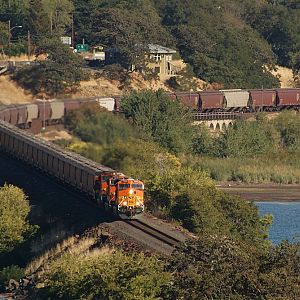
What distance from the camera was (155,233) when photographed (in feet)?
179

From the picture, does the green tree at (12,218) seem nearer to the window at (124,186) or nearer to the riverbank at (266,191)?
the window at (124,186)

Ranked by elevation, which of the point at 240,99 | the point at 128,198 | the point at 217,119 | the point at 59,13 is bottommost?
the point at 217,119

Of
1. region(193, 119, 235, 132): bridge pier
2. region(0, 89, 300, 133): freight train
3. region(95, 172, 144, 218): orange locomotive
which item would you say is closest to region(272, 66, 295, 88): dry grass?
region(0, 89, 300, 133): freight train

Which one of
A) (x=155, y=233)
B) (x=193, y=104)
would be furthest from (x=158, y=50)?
(x=155, y=233)

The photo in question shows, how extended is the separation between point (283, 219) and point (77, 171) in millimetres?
17225

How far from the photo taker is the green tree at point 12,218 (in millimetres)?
57688

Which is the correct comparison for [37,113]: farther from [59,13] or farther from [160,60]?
[59,13]

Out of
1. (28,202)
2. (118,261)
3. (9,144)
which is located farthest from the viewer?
(9,144)

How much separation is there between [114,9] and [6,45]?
1188cm

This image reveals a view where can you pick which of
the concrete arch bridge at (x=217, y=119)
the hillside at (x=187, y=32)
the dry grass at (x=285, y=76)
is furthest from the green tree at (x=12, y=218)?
the dry grass at (x=285, y=76)

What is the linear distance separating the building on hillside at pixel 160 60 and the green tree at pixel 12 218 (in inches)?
2897

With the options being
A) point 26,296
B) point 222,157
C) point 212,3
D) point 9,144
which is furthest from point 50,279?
point 212,3

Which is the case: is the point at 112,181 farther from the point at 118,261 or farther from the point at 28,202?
the point at 118,261

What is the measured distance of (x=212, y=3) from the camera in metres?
162
